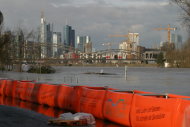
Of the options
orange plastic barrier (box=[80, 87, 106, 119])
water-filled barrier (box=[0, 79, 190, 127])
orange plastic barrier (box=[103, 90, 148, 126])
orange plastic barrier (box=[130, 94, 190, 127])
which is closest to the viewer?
orange plastic barrier (box=[130, 94, 190, 127])

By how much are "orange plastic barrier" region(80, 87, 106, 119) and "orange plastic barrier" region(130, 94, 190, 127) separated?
214 centimetres

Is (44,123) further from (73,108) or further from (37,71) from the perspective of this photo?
(37,71)

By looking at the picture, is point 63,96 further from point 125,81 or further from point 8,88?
point 125,81

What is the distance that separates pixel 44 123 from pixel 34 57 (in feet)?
203

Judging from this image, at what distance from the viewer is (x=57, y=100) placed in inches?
656

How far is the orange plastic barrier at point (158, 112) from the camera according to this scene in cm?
986

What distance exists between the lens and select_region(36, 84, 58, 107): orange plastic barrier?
1711cm

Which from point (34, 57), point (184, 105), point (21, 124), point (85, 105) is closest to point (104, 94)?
point (85, 105)

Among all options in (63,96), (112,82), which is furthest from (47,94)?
(112,82)

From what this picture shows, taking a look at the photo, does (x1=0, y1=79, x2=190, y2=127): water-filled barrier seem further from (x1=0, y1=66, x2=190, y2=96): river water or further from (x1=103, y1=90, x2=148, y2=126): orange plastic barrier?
(x1=0, y1=66, x2=190, y2=96): river water

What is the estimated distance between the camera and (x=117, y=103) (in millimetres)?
12734

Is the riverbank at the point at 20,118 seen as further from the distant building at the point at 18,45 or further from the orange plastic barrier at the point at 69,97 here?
the distant building at the point at 18,45

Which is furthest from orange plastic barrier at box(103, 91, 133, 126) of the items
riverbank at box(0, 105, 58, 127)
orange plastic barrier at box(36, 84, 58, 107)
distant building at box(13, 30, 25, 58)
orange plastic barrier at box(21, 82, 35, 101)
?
distant building at box(13, 30, 25, 58)

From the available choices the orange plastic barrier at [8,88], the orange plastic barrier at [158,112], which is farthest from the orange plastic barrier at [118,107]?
the orange plastic barrier at [8,88]
